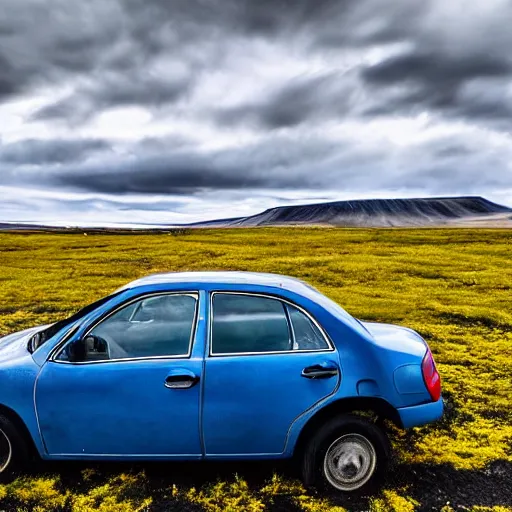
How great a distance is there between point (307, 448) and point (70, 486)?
7.48 feet

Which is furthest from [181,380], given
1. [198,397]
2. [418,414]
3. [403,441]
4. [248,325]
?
[403,441]

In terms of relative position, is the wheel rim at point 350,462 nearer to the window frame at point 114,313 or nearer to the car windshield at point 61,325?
the window frame at point 114,313

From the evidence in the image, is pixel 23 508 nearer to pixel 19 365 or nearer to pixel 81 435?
pixel 81 435

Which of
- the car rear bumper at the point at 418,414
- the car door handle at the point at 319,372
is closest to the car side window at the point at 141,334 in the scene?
the car door handle at the point at 319,372

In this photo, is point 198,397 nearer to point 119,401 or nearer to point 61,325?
point 119,401

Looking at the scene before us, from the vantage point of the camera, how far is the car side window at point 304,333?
13.4ft

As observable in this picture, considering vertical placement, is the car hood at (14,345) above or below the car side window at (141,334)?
below

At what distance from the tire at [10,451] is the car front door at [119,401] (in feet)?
0.83

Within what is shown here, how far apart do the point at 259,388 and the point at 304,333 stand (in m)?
0.65

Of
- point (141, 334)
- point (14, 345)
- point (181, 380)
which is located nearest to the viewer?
point (181, 380)

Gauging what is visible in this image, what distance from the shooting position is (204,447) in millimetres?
3988

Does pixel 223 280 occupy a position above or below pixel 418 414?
above

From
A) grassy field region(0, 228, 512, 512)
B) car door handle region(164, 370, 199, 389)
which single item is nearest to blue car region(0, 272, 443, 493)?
car door handle region(164, 370, 199, 389)

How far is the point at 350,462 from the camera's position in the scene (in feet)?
13.3
